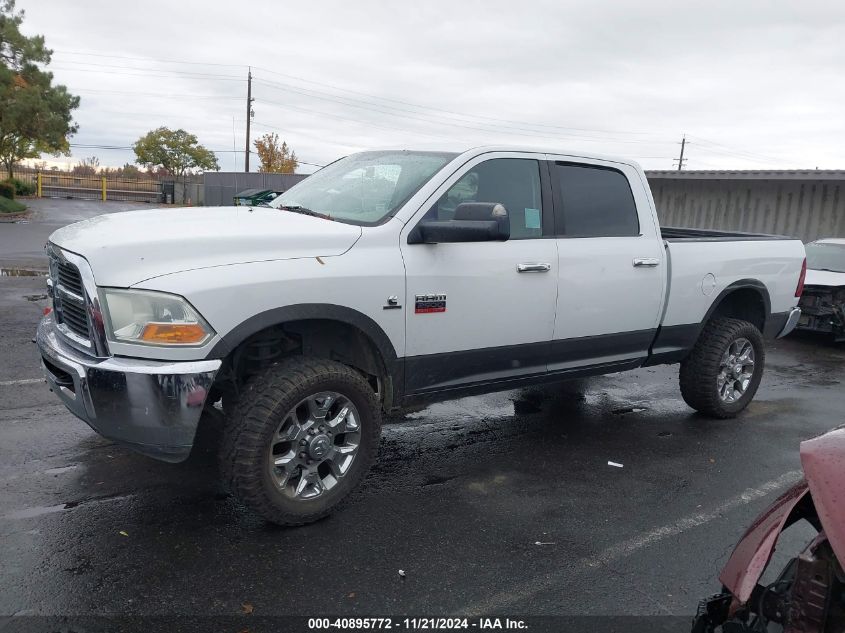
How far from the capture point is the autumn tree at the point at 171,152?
7044 cm

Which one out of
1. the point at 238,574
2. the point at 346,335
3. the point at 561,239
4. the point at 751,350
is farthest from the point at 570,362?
the point at 238,574

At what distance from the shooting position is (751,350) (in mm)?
6188

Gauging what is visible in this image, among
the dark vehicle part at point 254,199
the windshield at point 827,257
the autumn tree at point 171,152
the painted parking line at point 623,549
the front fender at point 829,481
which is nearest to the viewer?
the front fender at point 829,481

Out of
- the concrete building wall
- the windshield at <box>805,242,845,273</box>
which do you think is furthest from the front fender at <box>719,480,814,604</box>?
the concrete building wall

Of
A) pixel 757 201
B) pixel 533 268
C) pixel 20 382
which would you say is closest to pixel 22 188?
pixel 757 201

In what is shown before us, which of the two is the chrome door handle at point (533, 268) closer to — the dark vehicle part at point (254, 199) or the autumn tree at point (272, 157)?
the dark vehicle part at point (254, 199)

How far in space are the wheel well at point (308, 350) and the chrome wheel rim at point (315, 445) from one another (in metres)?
0.31

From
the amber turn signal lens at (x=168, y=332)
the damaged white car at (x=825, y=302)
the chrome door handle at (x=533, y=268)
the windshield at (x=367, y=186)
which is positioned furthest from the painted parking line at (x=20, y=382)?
the damaged white car at (x=825, y=302)

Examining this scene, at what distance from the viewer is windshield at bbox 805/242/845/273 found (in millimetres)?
10461

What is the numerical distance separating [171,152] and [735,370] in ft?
238

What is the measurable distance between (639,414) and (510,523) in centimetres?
274

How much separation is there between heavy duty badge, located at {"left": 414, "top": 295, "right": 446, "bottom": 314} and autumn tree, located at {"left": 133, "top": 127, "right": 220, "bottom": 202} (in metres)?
→ 70.9

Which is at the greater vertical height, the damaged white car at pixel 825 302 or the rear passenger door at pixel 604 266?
the rear passenger door at pixel 604 266

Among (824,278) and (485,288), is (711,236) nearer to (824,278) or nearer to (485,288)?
(485,288)
